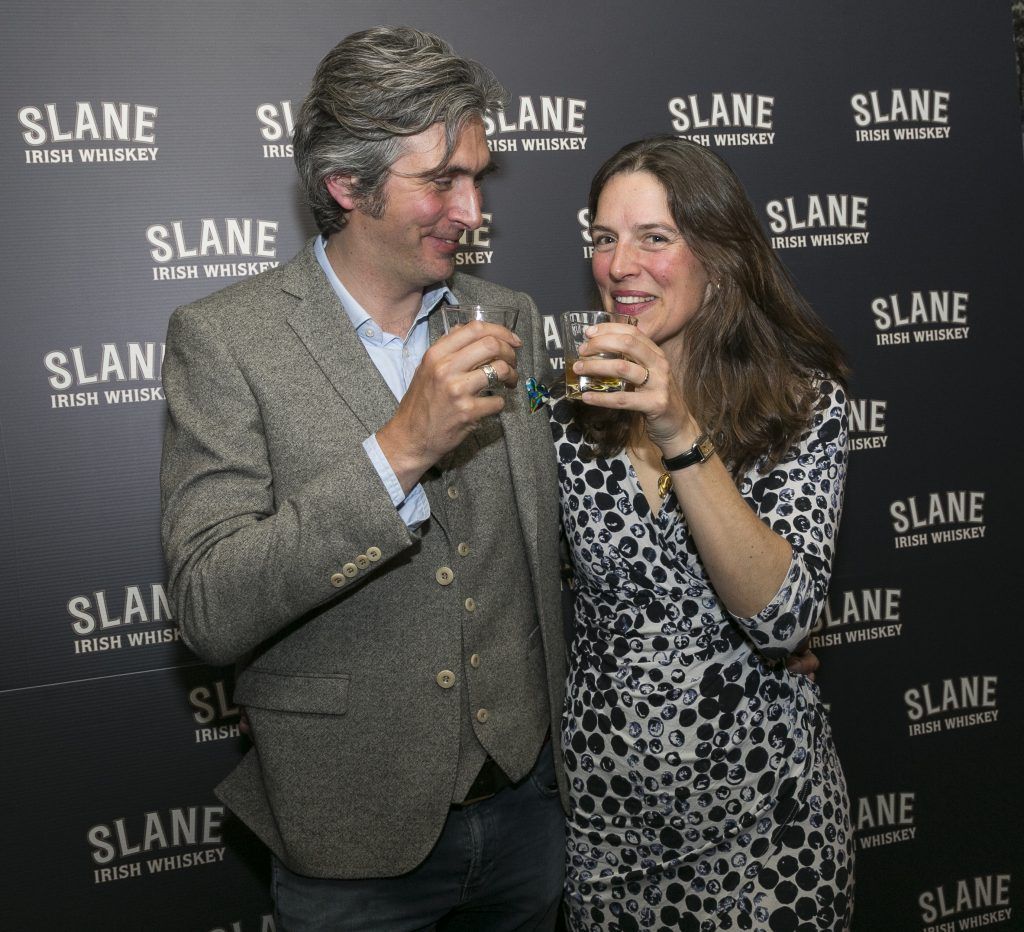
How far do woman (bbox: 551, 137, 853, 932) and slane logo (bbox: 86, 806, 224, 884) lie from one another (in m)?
1.21

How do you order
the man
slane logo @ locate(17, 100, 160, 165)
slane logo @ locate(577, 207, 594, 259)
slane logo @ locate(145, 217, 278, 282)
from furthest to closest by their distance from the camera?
1. slane logo @ locate(577, 207, 594, 259)
2. slane logo @ locate(145, 217, 278, 282)
3. slane logo @ locate(17, 100, 160, 165)
4. the man

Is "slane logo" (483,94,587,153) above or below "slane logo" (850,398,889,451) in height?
above

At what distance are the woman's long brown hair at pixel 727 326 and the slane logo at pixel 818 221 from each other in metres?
1.08

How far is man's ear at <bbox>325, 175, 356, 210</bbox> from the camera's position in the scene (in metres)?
1.79

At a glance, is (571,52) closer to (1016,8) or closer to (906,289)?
(906,289)

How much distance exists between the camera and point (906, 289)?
3.09m

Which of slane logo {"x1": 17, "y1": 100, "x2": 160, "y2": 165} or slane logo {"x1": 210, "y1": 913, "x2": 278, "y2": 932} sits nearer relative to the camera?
slane logo {"x1": 17, "y1": 100, "x2": 160, "y2": 165}

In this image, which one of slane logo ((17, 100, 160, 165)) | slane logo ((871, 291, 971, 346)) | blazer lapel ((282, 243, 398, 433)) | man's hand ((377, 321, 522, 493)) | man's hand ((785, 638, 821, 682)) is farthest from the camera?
slane logo ((871, 291, 971, 346))

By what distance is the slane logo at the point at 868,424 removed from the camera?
3078 millimetres

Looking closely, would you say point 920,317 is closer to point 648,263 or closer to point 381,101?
point 648,263

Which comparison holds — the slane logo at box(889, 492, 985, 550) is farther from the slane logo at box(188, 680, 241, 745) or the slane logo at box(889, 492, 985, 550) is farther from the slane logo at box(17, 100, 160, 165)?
the slane logo at box(17, 100, 160, 165)

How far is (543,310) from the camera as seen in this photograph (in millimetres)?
2746

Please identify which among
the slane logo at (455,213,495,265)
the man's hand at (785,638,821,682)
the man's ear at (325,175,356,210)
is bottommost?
the man's hand at (785,638,821,682)

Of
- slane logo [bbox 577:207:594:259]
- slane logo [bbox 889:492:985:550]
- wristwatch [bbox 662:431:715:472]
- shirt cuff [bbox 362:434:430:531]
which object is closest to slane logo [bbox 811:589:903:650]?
slane logo [bbox 889:492:985:550]
